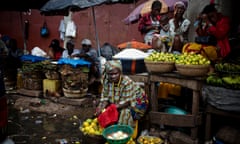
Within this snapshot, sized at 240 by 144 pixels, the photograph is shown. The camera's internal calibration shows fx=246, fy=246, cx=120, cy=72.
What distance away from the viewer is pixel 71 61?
6.96 metres

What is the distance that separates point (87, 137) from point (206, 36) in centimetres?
326

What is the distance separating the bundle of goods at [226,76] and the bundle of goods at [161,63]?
68 cm

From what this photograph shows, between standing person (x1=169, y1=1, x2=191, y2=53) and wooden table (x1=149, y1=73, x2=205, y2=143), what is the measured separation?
134cm

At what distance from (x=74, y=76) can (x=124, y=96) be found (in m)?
2.97

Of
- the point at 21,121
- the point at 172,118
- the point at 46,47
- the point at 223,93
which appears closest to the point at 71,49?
the point at 21,121

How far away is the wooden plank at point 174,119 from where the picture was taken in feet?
13.7

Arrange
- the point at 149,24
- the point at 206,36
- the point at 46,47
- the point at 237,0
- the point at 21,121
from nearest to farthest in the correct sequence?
the point at 206,36
the point at 21,121
the point at 237,0
the point at 149,24
the point at 46,47

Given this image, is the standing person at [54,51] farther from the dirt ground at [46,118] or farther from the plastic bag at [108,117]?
the plastic bag at [108,117]

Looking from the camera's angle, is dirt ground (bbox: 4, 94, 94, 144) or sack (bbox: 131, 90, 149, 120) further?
dirt ground (bbox: 4, 94, 94, 144)

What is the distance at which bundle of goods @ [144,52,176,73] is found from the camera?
431 cm

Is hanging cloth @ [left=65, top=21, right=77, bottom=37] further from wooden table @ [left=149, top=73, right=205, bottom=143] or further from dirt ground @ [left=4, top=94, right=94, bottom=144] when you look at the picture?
wooden table @ [left=149, top=73, right=205, bottom=143]

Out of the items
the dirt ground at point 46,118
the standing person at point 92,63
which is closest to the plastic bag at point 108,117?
the dirt ground at point 46,118

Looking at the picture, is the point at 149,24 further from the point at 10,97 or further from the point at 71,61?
the point at 10,97

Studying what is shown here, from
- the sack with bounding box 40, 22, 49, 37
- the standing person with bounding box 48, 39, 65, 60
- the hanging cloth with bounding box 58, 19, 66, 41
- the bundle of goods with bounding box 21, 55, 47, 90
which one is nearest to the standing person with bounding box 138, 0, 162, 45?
the standing person with bounding box 48, 39, 65, 60
